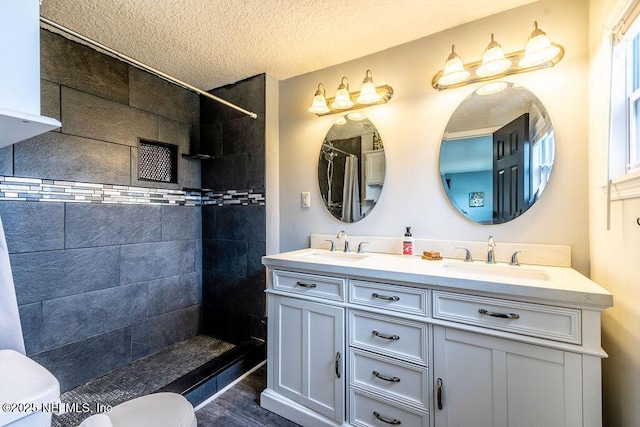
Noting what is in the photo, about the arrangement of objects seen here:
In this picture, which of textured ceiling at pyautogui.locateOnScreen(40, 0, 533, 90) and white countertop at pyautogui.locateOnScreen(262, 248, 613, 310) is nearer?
white countertop at pyautogui.locateOnScreen(262, 248, 613, 310)

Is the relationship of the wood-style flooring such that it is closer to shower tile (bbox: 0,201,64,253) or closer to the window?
shower tile (bbox: 0,201,64,253)

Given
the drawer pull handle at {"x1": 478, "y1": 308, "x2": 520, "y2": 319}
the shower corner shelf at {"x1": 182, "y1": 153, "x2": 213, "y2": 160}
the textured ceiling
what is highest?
the textured ceiling

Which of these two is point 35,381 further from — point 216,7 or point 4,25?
point 216,7

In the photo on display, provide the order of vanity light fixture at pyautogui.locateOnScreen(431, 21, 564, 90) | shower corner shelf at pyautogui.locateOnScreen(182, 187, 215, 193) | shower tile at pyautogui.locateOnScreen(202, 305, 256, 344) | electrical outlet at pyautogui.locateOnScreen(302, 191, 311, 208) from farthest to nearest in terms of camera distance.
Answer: shower corner shelf at pyautogui.locateOnScreen(182, 187, 215, 193), shower tile at pyautogui.locateOnScreen(202, 305, 256, 344), electrical outlet at pyautogui.locateOnScreen(302, 191, 311, 208), vanity light fixture at pyautogui.locateOnScreen(431, 21, 564, 90)

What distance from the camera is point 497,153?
1.65 meters

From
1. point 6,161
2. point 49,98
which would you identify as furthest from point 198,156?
point 6,161

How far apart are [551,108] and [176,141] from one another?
275 cm

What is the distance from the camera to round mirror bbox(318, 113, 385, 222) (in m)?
2.04

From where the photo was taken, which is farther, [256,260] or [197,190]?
[197,190]

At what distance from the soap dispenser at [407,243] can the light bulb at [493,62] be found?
101 centimetres

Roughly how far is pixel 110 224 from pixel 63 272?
0.41 metres

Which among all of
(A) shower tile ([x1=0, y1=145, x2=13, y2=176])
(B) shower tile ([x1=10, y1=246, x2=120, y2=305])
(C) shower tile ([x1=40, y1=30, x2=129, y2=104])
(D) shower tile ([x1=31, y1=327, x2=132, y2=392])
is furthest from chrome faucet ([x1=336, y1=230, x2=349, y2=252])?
(A) shower tile ([x1=0, y1=145, x2=13, y2=176])

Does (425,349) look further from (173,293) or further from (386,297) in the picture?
(173,293)

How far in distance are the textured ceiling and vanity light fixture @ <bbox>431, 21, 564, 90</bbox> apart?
289mm
